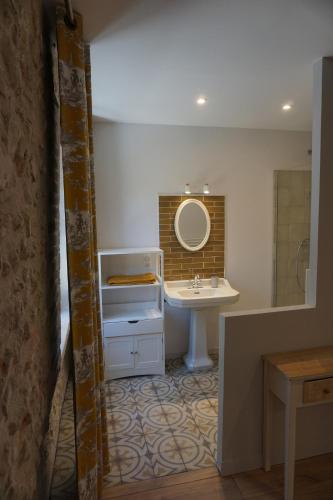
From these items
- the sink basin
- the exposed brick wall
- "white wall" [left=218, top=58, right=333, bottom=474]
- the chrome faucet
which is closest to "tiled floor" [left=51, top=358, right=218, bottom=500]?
"white wall" [left=218, top=58, right=333, bottom=474]

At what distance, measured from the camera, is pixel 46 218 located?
1.44 meters

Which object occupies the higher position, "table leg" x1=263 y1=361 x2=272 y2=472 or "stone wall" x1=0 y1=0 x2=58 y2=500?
"stone wall" x1=0 y1=0 x2=58 y2=500

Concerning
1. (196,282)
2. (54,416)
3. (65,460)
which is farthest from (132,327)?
(54,416)

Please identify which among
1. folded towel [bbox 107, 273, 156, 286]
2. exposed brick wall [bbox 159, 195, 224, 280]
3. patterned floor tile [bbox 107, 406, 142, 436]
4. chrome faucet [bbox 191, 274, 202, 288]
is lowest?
patterned floor tile [bbox 107, 406, 142, 436]

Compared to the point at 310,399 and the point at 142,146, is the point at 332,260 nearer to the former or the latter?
the point at 310,399

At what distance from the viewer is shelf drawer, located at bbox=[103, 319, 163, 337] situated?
2816 millimetres

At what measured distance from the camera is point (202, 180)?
3.23 m

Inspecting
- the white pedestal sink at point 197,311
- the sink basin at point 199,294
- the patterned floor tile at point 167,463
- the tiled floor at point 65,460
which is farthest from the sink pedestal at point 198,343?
the tiled floor at point 65,460

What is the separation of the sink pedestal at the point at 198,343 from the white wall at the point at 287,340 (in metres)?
1.24

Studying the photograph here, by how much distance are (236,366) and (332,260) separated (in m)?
0.92

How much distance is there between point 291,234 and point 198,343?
5.23ft

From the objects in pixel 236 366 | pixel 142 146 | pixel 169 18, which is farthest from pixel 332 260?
pixel 142 146

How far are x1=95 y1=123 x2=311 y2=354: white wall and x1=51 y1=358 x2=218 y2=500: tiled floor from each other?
639 mm

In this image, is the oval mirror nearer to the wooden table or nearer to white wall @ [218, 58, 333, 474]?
white wall @ [218, 58, 333, 474]
